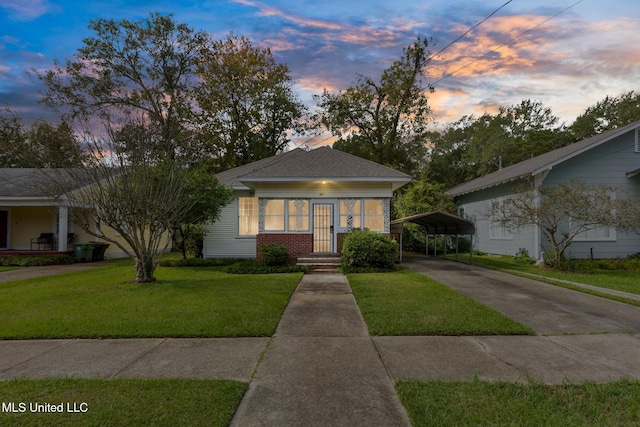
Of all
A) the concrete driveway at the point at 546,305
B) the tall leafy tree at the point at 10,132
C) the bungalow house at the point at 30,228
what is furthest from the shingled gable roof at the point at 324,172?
the tall leafy tree at the point at 10,132

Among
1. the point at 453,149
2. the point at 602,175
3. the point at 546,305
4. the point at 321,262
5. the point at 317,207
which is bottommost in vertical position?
the point at 546,305

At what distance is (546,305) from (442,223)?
27.9 ft

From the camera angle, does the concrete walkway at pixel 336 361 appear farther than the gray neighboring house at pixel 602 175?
No

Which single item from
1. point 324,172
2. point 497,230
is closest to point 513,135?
point 497,230

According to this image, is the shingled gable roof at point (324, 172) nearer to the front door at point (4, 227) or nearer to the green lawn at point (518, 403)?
the green lawn at point (518, 403)

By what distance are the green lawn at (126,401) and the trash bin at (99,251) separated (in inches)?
604

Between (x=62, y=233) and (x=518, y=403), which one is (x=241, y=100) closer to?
(x=62, y=233)

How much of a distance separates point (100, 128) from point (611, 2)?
14.3 metres

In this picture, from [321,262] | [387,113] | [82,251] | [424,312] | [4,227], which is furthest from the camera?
[387,113]

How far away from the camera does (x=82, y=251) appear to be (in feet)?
53.4

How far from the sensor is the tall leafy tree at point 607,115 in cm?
2891

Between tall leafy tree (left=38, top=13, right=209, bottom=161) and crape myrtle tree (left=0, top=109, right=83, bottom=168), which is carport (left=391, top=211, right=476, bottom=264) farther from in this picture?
tall leafy tree (left=38, top=13, right=209, bottom=161)

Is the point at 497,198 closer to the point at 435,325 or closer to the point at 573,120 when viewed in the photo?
the point at 435,325

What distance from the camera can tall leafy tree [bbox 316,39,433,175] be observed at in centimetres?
2775
